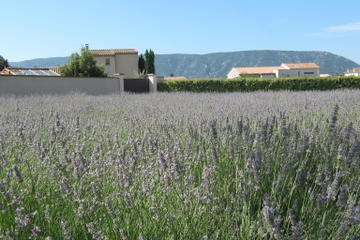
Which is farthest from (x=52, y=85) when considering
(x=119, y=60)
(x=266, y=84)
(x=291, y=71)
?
(x=291, y=71)

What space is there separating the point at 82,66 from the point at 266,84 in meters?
14.8

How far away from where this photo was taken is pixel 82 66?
27.7 m

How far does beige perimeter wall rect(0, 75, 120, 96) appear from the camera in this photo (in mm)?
13664

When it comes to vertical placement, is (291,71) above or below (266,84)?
above

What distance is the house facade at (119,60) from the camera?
4194cm

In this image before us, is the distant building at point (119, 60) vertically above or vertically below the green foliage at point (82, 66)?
above

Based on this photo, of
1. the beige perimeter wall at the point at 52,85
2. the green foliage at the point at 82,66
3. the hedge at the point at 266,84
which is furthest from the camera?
the green foliage at the point at 82,66

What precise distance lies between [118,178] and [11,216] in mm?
617

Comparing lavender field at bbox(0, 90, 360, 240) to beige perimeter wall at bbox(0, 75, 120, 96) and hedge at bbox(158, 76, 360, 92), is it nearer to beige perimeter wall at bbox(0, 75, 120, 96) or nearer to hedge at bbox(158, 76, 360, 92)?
beige perimeter wall at bbox(0, 75, 120, 96)

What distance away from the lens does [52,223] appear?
1898 millimetres

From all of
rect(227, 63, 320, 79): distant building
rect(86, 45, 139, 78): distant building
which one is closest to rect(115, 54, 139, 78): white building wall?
rect(86, 45, 139, 78): distant building

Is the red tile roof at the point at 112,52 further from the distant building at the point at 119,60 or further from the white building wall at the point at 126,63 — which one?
the white building wall at the point at 126,63

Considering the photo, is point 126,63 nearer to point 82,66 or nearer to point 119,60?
point 119,60

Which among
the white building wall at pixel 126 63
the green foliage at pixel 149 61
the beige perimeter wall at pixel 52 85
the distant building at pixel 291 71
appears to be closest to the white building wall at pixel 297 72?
the distant building at pixel 291 71
